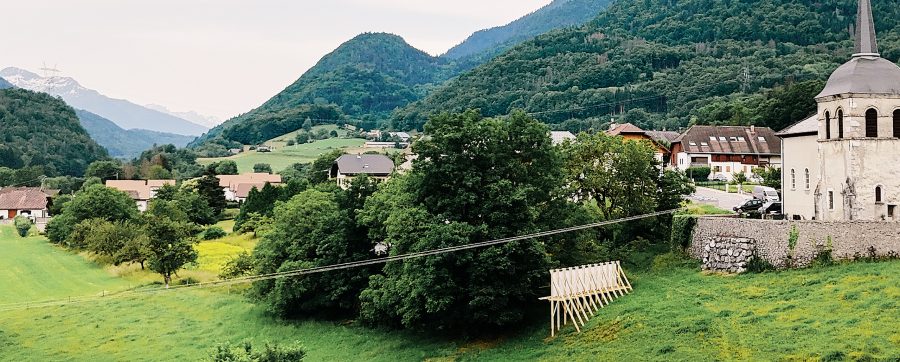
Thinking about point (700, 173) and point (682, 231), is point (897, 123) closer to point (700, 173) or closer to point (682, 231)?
point (682, 231)

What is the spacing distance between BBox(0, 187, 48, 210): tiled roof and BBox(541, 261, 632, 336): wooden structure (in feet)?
314

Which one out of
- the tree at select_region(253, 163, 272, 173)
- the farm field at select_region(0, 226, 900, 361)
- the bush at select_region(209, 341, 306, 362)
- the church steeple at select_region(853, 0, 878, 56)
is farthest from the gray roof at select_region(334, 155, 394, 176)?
the bush at select_region(209, 341, 306, 362)

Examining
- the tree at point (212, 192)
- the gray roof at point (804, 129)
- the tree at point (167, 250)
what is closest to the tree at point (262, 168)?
the tree at point (212, 192)

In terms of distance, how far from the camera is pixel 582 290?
34.5 metres

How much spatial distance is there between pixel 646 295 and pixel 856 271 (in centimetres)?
768

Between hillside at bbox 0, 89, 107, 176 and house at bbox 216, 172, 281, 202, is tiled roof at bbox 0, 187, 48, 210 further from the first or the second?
hillside at bbox 0, 89, 107, 176

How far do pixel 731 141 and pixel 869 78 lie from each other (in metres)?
42.6

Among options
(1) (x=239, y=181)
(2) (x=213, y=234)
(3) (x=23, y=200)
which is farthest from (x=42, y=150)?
(2) (x=213, y=234)

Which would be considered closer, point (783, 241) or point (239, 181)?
point (783, 241)

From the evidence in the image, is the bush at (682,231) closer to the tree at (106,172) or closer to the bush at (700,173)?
the bush at (700,173)

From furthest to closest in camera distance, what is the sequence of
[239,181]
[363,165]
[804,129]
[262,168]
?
[262,168]
[239,181]
[363,165]
[804,129]

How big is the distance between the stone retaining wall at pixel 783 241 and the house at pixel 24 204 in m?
95.9

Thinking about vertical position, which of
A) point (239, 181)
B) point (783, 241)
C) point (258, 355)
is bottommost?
point (258, 355)

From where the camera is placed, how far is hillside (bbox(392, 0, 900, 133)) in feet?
452
